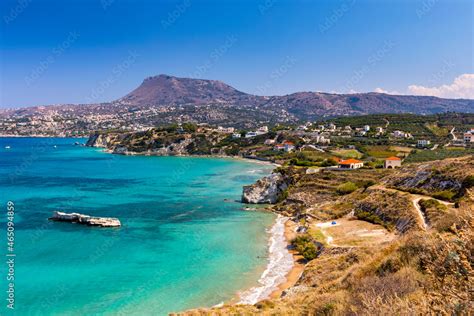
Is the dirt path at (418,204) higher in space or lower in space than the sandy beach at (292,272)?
higher

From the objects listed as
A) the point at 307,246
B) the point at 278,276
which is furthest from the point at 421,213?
the point at 278,276

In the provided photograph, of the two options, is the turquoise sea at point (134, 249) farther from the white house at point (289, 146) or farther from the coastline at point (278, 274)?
the white house at point (289, 146)

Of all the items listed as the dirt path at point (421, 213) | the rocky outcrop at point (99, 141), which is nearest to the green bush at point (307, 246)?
the dirt path at point (421, 213)

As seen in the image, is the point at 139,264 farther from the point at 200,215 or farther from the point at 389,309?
the point at 389,309

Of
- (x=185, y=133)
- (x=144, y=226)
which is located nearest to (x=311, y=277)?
(x=144, y=226)

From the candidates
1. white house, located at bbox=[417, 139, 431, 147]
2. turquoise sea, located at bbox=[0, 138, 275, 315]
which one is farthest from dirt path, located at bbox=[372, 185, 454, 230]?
white house, located at bbox=[417, 139, 431, 147]

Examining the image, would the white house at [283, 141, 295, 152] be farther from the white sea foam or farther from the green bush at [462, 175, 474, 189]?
the green bush at [462, 175, 474, 189]
